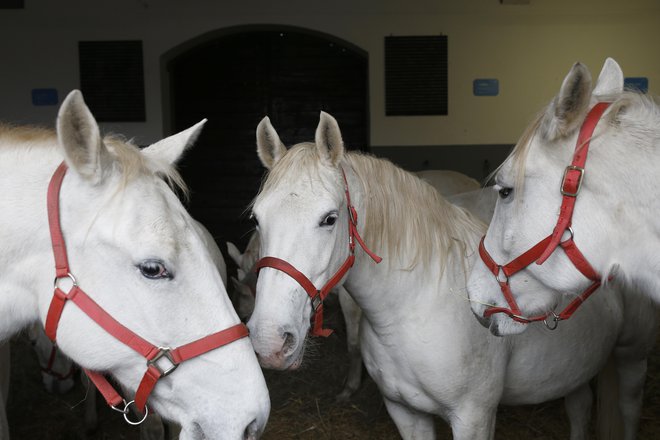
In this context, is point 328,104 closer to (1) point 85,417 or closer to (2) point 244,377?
(1) point 85,417

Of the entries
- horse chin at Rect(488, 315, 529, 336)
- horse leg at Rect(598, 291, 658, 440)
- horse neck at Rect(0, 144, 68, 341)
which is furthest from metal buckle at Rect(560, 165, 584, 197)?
horse leg at Rect(598, 291, 658, 440)

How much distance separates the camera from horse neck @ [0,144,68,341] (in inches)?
55.9

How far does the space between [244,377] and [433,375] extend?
1.00 meters

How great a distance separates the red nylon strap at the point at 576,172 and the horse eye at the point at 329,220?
0.77 m

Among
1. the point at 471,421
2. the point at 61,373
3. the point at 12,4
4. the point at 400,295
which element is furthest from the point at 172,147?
the point at 12,4

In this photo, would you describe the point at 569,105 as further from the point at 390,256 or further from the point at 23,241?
the point at 23,241

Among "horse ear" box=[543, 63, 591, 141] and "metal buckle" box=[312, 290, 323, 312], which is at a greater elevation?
"horse ear" box=[543, 63, 591, 141]

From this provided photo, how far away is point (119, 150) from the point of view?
4.94ft

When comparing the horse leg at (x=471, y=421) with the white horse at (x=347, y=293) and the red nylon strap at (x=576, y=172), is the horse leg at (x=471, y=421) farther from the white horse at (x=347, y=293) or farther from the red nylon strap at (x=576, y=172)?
the white horse at (x=347, y=293)

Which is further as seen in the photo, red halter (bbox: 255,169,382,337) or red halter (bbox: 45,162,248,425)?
red halter (bbox: 255,169,382,337)

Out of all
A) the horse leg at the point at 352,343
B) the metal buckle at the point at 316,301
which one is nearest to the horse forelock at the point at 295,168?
the metal buckle at the point at 316,301

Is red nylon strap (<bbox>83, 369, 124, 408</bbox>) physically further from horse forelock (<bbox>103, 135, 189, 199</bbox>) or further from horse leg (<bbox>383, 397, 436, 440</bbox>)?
horse leg (<bbox>383, 397, 436, 440</bbox>)

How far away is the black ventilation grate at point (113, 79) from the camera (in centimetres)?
720

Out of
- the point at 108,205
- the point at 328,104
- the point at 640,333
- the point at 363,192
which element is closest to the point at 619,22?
the point at 328,104
